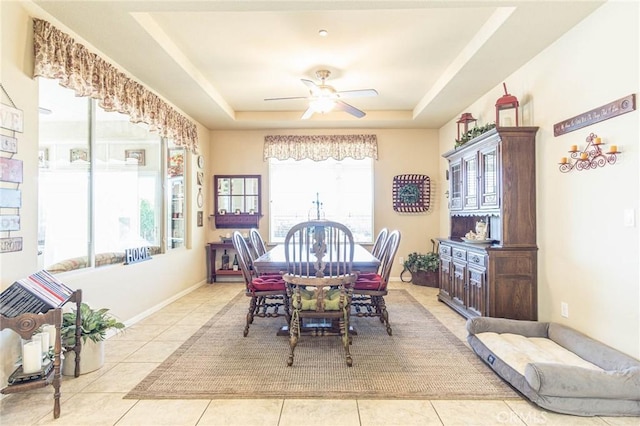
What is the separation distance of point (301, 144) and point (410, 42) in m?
2.83

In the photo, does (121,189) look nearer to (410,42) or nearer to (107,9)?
(107,9)

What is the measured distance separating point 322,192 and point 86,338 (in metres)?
4.07

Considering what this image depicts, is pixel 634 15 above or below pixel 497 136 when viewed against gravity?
above

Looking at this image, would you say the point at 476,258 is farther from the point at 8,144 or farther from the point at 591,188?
the point at 8,144

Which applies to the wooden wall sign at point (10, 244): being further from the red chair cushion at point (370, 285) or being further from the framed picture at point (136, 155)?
the red chair cushion at point (370, 285)

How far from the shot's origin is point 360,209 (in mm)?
5863

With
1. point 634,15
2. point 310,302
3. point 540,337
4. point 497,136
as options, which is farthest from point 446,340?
point 634,15

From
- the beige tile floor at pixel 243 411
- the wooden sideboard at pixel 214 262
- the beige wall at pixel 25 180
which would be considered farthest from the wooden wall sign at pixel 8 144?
the wooden sideboard at pixel 214 262

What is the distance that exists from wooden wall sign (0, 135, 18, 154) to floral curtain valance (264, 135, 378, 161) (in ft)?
12.6

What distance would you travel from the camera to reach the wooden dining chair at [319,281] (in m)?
2.54

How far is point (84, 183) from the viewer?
10.2ft

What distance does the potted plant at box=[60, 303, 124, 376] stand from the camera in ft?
7.61

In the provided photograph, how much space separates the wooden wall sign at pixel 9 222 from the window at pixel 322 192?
12.5 feet

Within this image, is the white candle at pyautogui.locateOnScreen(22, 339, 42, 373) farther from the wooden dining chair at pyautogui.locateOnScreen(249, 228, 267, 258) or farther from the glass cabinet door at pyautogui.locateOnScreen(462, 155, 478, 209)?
the glass cabinet door at pyautogui.locateOnScreen(462, 155, 478, 209)
